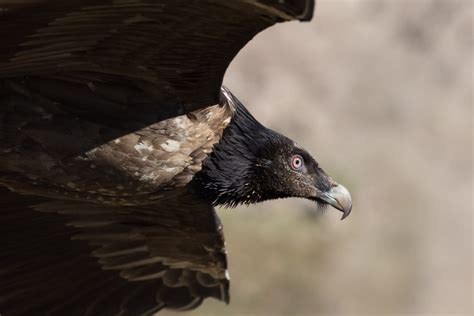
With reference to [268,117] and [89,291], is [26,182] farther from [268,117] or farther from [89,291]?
[268,117]

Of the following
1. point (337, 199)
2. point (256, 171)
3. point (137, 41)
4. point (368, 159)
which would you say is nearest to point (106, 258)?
point (256, 171)

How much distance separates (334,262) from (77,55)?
14.0 meters

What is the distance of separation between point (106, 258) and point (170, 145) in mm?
1940

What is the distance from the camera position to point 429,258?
2120 centimetres

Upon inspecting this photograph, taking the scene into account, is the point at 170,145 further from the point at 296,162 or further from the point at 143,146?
the point at 296,162

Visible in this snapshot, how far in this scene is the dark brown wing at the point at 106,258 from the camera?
845 cm

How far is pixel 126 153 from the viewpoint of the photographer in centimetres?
719

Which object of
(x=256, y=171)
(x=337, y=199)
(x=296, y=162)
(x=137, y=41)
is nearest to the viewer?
(x=137, y=41)

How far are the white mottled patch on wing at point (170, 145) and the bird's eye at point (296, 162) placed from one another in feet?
3.10

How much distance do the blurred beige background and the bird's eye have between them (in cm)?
985

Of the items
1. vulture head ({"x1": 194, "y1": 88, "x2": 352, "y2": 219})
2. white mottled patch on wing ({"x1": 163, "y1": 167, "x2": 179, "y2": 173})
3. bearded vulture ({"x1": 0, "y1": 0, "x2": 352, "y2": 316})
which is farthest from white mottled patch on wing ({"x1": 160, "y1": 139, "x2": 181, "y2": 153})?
vulture head ({"x1": 194, "y1": 88, "x2": 352, "y2": 219})

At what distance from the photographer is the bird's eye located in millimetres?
7922

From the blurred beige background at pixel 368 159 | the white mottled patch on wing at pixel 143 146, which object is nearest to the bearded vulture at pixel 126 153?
the white mottled patch on wing at pixel 143 146

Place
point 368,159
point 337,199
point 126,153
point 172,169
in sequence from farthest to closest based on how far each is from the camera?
point 368,159
point 337,199
point 172,169
point 126,153
